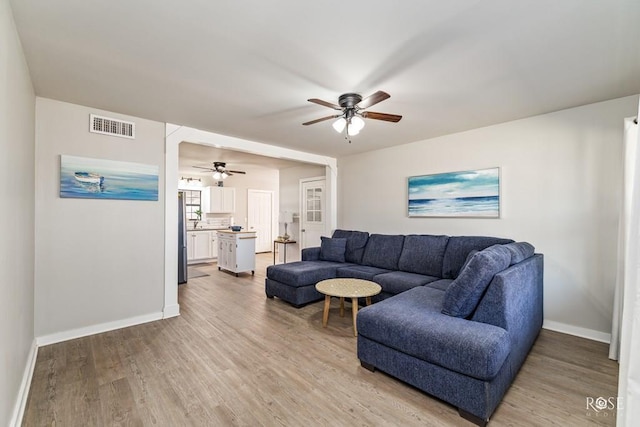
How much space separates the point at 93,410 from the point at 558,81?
170 inches

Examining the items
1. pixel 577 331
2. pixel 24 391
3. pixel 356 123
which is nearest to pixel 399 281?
pixel 577 331

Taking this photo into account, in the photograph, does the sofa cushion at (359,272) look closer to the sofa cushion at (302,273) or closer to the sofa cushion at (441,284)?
the sofa cushion at (302,273)

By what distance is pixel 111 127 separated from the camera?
3199mm

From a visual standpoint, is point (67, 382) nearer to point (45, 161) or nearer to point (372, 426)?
point (45, 161)

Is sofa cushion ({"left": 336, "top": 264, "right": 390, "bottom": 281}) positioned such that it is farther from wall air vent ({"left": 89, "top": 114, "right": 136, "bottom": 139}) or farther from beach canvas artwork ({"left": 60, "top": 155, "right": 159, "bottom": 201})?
wall air vent ({"left": 89, "top": 114, "right": 136, "bottom": 139})

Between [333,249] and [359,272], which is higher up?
[333,249]

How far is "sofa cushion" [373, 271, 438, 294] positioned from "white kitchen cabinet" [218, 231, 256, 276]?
3085 mm

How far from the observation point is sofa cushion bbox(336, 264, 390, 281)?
3940 millimetres

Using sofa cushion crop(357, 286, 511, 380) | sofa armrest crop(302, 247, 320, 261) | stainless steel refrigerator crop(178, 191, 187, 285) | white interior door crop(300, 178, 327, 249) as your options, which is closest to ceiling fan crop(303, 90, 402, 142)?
sofa cushion crop(357, 286, 511, 380)

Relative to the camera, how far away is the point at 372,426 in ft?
5.88

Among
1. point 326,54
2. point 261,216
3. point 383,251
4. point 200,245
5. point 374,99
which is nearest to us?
point 326,54

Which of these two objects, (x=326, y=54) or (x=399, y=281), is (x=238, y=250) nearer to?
(x=399, y=281)

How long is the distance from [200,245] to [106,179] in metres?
4.49

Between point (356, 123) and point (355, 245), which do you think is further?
point (355, 245)
